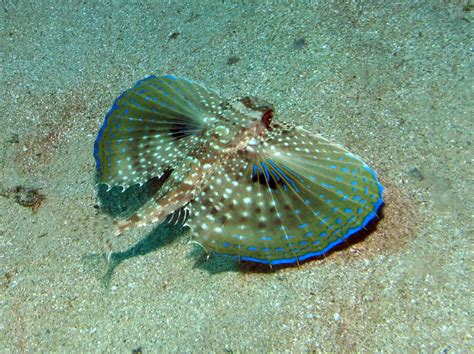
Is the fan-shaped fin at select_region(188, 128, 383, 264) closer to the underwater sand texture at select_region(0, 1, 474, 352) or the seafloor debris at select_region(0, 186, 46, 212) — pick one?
the underwater sand texture at select_region(0, 1, 474, 352)

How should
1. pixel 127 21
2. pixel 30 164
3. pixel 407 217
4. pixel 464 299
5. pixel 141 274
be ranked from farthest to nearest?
pixel 127 21, pixel 30 164, pixel 141 274, pixel 407 217, pixel 464 299

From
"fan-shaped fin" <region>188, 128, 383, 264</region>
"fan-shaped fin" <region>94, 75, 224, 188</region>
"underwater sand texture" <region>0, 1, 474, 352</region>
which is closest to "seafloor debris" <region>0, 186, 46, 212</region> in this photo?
"underwater sand texture" <region>0, 1, 474, 352</region>

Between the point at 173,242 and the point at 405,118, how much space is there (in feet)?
7.86

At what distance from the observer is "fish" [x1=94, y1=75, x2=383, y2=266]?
123 inches

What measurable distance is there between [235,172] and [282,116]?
3.39 feet

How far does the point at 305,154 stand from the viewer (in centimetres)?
341

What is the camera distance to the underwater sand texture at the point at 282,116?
9.70 ft

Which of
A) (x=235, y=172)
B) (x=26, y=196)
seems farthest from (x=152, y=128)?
(x=26, y=196)

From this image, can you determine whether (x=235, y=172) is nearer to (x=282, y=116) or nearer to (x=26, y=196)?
(x=282, y=116)

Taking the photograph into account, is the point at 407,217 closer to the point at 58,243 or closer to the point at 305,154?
the point at 305,154

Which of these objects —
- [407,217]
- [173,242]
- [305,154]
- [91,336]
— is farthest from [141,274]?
[407,217]

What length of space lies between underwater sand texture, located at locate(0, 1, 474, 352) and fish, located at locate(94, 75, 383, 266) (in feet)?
0.91

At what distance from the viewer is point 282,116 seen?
4227 millimetres

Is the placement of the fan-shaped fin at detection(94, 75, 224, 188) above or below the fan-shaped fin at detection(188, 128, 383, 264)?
above
